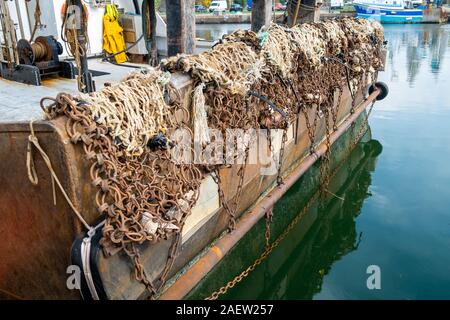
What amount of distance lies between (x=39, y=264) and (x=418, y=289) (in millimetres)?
4165

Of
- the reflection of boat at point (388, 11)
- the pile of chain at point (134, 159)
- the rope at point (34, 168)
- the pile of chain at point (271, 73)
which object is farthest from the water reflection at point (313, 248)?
the reflection of boat at point (388, 11)

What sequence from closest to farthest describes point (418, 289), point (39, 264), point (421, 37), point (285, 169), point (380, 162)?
1. point (39, 264)
2. point (418, 289)
3. point (285, 169)
4. point (380, 162)
5. point (421, 37)

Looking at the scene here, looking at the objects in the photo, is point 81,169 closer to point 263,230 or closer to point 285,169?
point 263,230

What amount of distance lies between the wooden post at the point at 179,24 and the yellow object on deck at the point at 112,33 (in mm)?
4762

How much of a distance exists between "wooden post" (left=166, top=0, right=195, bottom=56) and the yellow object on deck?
4762 mm

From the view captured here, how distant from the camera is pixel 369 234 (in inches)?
226

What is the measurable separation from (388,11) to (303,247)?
155ft

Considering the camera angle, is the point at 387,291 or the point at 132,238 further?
the point at 387,291

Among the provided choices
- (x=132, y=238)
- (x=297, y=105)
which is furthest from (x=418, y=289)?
(x=132, y=238)

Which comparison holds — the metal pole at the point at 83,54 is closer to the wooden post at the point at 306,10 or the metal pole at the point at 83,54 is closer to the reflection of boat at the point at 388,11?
the wooden post at the point at 306,10

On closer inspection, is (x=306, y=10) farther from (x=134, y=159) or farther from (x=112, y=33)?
(x=134, y=159)

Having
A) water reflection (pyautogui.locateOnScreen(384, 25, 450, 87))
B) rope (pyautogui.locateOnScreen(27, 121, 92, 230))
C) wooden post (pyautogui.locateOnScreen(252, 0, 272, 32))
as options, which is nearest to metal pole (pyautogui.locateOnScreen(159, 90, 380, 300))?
rope (pyautogui.locateOnScreen(27, 121, 92, 230))

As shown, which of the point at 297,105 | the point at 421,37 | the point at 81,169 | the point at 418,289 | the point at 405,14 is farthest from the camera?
the point at 405,14

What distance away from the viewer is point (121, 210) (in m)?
2.50
